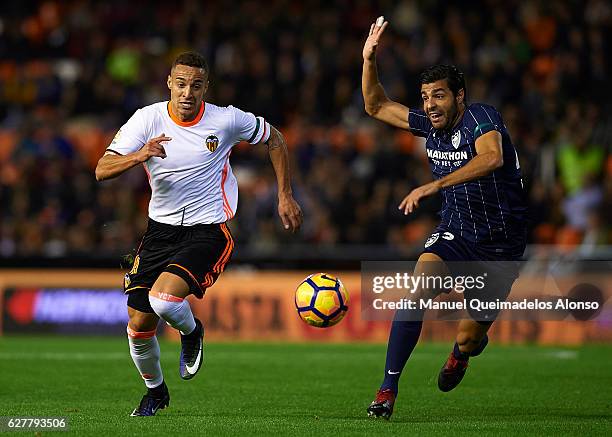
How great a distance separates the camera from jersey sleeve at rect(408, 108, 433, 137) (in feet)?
30.5

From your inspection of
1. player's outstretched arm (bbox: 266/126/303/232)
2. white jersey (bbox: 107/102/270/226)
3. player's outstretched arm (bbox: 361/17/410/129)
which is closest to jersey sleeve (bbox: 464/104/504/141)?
player's outstretched arm (bbox: 361/17/410/129)

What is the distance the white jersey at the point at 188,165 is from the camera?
873 centimetres

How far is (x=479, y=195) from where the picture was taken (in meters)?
9.03

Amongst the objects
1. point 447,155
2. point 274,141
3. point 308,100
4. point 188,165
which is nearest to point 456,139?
point 447,155

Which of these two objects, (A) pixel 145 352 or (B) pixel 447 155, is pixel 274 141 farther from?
(A) pixel 145 352

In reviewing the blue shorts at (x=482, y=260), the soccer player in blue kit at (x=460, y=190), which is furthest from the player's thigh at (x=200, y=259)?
the blue shorts at (x=482, y=260)

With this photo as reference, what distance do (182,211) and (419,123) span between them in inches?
77.5

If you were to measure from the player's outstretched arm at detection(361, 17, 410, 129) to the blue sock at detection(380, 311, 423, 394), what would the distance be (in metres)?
1.66

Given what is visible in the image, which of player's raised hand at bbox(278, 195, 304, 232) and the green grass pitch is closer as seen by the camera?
the green grass pitch

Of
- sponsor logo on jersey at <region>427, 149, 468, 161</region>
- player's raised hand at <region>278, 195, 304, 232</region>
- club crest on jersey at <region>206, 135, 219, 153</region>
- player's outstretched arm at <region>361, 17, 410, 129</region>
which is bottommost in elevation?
player's raised hand at <region>278, 195, 304, 232</region>

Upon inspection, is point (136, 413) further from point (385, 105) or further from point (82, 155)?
point (82, 155)

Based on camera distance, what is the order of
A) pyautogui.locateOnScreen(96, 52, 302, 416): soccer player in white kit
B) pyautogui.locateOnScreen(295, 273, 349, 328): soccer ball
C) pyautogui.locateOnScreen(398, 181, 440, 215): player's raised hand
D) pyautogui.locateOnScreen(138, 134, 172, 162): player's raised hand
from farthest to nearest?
pyautogui.locateOnScreen(295, 273, 349, 328): soccer ball, pyautogui.locateOnScreen(96, 52, 302, 416): soccer player in white kit, pyautogui.locateOnScreen(138, 134, 172, 162): player's raised hand, pyautogui.locateOnScreen(398, 181, 440, 215): player's raised hand

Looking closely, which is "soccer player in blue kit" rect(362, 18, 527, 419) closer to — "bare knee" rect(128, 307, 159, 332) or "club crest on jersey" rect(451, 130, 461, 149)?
"club crest on jersey" rect(451, 130, 461, 149)

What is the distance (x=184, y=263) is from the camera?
8.58m
